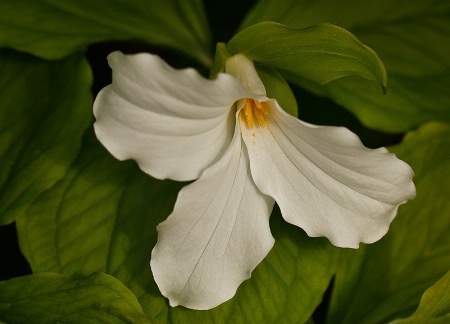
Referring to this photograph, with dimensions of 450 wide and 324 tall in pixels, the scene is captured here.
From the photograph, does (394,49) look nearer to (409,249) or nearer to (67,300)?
(409,249)

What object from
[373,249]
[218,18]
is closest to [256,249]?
[373,249]

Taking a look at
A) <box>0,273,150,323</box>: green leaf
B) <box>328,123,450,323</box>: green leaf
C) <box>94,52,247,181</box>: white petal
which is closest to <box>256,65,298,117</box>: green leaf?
<box>94,52,247,181</box>: white petal

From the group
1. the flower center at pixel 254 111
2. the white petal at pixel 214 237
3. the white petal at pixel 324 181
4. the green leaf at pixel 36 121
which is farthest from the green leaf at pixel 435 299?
the green leaf at pixel 36 121

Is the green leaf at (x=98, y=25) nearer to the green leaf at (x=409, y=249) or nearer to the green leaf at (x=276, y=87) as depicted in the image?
the green leaf at (x=276, y=87)

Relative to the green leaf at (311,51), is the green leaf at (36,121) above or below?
below

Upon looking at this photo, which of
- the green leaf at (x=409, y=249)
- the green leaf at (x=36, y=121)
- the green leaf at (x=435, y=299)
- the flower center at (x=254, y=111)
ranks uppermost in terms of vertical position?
the flower center at (x=254, y=111)

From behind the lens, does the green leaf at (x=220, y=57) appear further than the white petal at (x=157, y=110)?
Yes

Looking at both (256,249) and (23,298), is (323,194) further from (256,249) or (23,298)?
(23,298)

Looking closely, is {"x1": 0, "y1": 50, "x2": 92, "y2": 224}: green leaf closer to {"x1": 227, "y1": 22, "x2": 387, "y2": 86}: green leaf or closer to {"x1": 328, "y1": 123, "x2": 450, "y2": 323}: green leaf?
{"x1": 227, "y1": 22, "x2": 387, "y2": 86}: green leaf
